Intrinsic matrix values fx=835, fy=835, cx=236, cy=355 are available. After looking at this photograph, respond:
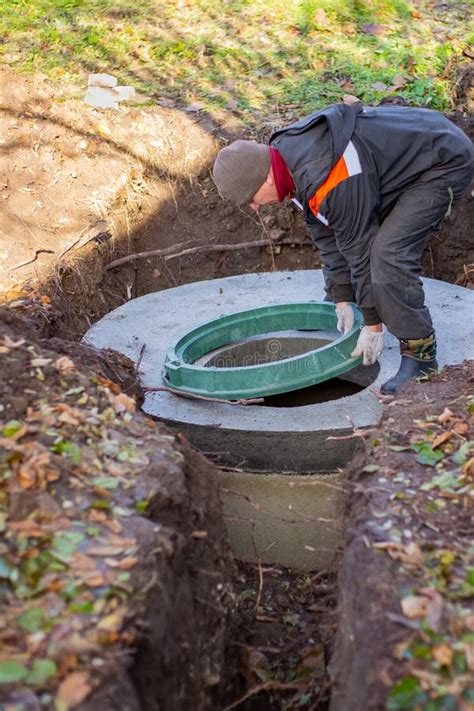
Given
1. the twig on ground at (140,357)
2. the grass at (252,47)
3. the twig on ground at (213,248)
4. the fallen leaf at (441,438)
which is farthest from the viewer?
the grass at (252,47)

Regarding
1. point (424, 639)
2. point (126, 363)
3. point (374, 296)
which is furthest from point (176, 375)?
point (424, 639)

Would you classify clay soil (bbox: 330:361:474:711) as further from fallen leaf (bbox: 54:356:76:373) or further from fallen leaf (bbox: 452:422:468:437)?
fallen leaf (bbox: 54:356:76:373)

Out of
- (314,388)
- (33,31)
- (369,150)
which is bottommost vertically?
(314,388)

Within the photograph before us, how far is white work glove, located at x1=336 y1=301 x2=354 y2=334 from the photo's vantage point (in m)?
5.00

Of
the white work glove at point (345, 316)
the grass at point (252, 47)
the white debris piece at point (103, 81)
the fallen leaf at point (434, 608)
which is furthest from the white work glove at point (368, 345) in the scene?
the white debris piece at point (103, 81)

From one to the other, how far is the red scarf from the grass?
3.11 m

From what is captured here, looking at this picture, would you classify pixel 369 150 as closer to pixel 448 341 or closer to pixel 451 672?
pixel 448 341

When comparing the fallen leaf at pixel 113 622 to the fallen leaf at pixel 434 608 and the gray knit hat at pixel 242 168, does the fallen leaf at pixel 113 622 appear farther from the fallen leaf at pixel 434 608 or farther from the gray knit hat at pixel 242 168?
the gray knit hat at pixel 242 168

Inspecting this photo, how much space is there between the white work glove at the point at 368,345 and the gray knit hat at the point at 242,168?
3.40 ft

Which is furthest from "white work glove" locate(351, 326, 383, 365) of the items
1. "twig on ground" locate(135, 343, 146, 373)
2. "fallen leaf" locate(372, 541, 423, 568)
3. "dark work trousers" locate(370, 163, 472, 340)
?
"fallen leaf" locate(372, 541, 423, 568)

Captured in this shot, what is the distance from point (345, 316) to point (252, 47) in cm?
419

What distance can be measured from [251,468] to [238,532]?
14.5 inches

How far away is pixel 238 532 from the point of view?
4496mm

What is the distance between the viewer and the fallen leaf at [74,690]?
2.21 meters
